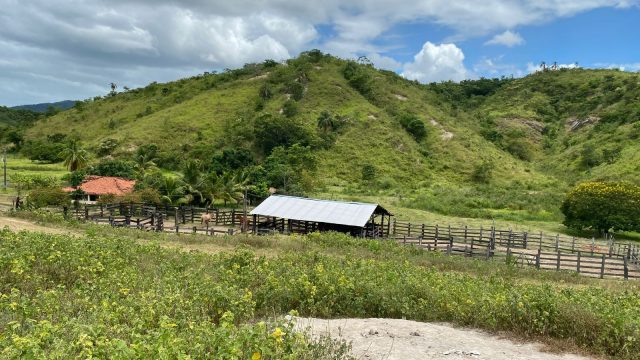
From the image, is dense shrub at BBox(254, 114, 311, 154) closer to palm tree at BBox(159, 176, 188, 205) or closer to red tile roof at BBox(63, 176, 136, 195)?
red tile roof at BBox(63, 176, 136, 195)

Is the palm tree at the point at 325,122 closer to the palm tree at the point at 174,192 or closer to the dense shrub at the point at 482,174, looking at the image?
the dense shrub at the point at 482,174

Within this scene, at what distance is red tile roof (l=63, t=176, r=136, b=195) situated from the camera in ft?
127

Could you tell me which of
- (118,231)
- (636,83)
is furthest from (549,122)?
(118,231)

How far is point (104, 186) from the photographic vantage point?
39.5 metres

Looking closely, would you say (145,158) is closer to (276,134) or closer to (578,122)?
(276,134)

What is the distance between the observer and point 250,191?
41.3 meters

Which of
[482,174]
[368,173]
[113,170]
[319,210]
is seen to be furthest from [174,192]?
[482,174]

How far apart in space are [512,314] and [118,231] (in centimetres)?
1824

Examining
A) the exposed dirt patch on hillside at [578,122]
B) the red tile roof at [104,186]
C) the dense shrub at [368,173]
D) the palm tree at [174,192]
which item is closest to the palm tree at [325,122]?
the dense shrub at [368,173]

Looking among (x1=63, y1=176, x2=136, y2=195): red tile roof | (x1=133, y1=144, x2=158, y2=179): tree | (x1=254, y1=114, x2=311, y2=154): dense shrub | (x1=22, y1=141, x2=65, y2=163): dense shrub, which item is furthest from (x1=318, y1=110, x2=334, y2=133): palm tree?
(x1=22, y1=141, x2=65, y2=163): dense shrub

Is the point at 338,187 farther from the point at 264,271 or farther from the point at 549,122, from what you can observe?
the point at 549,122

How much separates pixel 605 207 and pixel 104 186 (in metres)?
37.7

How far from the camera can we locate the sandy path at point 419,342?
7.88 m

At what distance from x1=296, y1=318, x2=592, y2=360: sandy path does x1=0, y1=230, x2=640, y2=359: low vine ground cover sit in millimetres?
485
